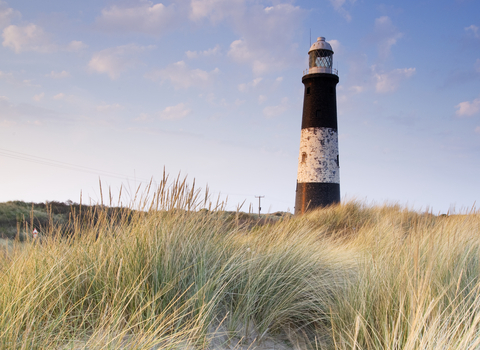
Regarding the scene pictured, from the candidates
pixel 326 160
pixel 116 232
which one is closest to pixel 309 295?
pixel 116 232

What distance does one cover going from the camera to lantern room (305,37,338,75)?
1465 centimetres

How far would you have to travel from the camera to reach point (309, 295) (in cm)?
279

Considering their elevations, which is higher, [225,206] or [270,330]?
[225,206]

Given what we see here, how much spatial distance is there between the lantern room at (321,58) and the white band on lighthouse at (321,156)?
2629 mm

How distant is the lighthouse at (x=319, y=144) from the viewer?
45.9ft

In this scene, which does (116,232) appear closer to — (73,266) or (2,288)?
(73,266)

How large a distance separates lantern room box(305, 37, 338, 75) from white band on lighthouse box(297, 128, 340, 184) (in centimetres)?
→ 263

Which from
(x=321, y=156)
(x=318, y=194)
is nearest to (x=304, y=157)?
(x=321, y=156)

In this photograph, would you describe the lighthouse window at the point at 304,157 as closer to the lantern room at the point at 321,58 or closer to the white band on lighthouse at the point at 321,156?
the white band on lighthouse at the point at 321,156

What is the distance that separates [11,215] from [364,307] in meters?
17.8

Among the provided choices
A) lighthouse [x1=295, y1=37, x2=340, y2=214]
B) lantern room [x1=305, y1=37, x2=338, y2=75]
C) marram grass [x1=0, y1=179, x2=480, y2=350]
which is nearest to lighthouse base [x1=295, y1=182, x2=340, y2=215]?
lighthouse [x1=295, y1=37, x2=340, y2=214]

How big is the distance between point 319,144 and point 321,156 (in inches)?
19.1

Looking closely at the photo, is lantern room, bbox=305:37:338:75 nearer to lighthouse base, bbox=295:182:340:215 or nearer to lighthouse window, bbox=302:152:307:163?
lighthouse window, bbox=302:152:307:163

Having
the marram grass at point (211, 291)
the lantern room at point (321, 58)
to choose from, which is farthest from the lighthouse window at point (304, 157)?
the marram grass at point (211, 291)
